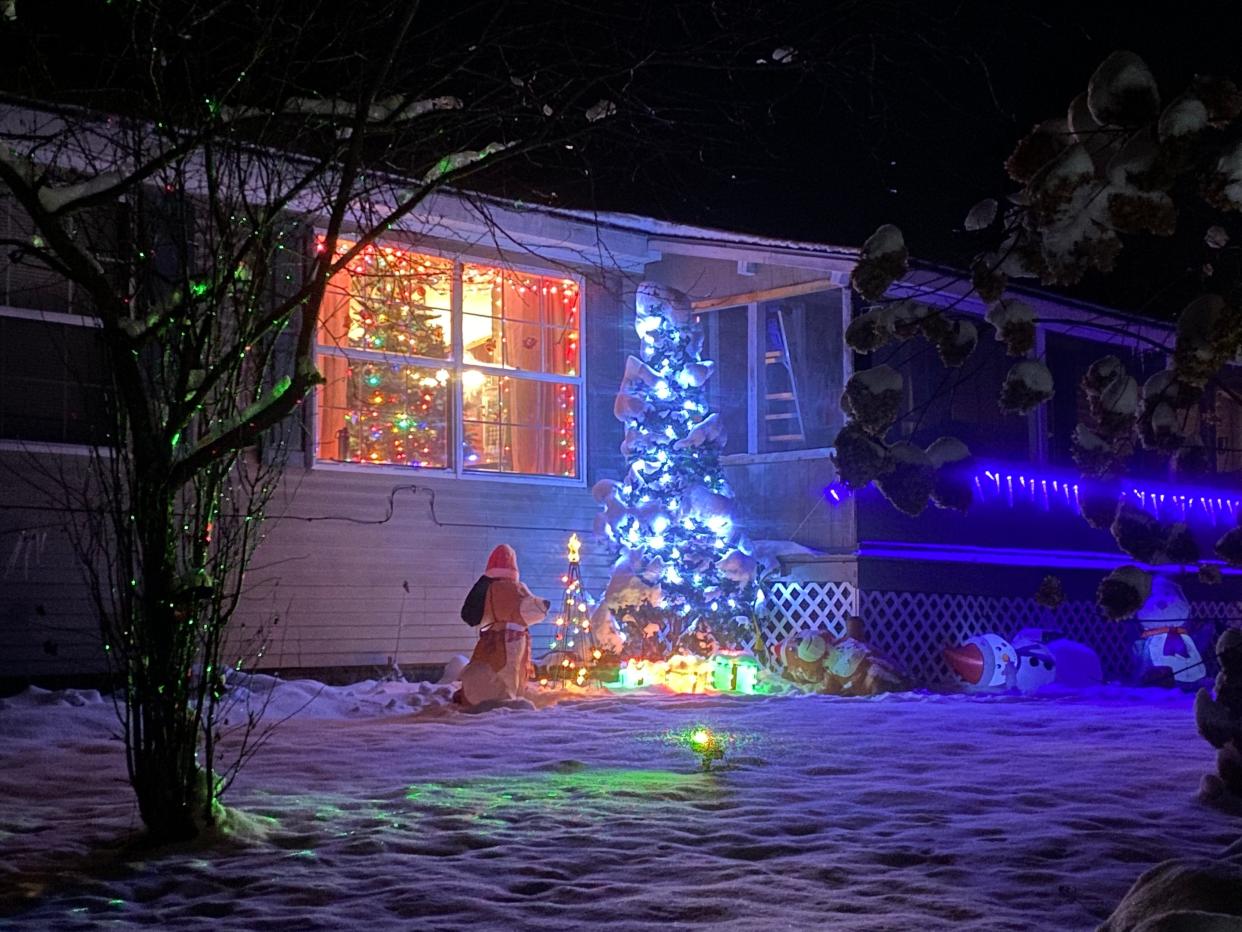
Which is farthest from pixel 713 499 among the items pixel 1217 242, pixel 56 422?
pixel 1217 242

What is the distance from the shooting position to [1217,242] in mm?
5250

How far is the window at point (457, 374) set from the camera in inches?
549

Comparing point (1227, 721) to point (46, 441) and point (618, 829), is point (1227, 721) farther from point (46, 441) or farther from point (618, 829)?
point (46, 441)

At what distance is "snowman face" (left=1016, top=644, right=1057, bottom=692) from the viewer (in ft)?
46.6

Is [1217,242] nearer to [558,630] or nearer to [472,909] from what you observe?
[472,909]

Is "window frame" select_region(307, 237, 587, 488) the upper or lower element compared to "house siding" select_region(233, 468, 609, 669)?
upper

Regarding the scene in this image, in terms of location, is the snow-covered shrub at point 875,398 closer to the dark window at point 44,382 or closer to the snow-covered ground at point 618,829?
the snow-covered ground at point 618,829

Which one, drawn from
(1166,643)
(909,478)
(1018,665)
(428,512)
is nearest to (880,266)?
(909,478)

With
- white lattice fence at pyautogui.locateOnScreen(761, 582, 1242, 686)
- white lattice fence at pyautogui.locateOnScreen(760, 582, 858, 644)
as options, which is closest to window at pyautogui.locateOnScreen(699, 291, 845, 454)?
white lattice fence at pyautogui.locateOnScreen(760, 582, 858, 644)

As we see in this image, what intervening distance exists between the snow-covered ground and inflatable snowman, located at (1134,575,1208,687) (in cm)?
576

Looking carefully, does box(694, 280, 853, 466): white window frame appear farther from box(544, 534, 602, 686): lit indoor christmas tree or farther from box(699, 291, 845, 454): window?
box(544, 534, 602, 686): lit indoor christmas tree

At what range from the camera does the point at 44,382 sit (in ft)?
38.3

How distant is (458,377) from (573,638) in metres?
3.01

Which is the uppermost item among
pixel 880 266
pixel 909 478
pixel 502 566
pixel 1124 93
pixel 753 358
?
pixel 753 358
